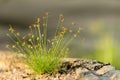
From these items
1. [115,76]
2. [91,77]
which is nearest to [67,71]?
[91,77]

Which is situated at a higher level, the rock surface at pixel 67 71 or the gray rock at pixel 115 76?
the rock surface at pixel 67 71

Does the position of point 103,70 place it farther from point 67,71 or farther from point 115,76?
point 67,71

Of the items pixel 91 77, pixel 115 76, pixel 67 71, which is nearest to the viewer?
pixel 91 77

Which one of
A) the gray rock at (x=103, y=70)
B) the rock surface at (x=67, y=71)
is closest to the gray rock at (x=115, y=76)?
the rock surface at (x=67, y=71)

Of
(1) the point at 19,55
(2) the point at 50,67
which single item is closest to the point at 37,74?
(2) the point at 50,67

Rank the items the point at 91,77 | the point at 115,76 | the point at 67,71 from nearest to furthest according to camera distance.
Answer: the point at 91,77 < the point at 115,76 < the point at 67,71

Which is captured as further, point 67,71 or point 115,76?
point 67,71

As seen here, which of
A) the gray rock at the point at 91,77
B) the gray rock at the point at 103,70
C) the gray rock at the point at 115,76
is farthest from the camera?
the gray rock at the point at 103,70

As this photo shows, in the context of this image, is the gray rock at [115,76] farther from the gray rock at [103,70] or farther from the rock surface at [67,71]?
the gray rock at [103,70]

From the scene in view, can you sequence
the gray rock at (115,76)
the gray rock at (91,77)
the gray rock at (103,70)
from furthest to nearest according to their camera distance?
the gray rock at (103,70) < the gray rock at (115,76) < the gray rock at (91,77)

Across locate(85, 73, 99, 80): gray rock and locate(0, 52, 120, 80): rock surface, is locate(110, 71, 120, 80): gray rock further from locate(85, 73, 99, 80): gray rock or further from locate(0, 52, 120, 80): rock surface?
locate(85, 73, 99, 80): gray rock
